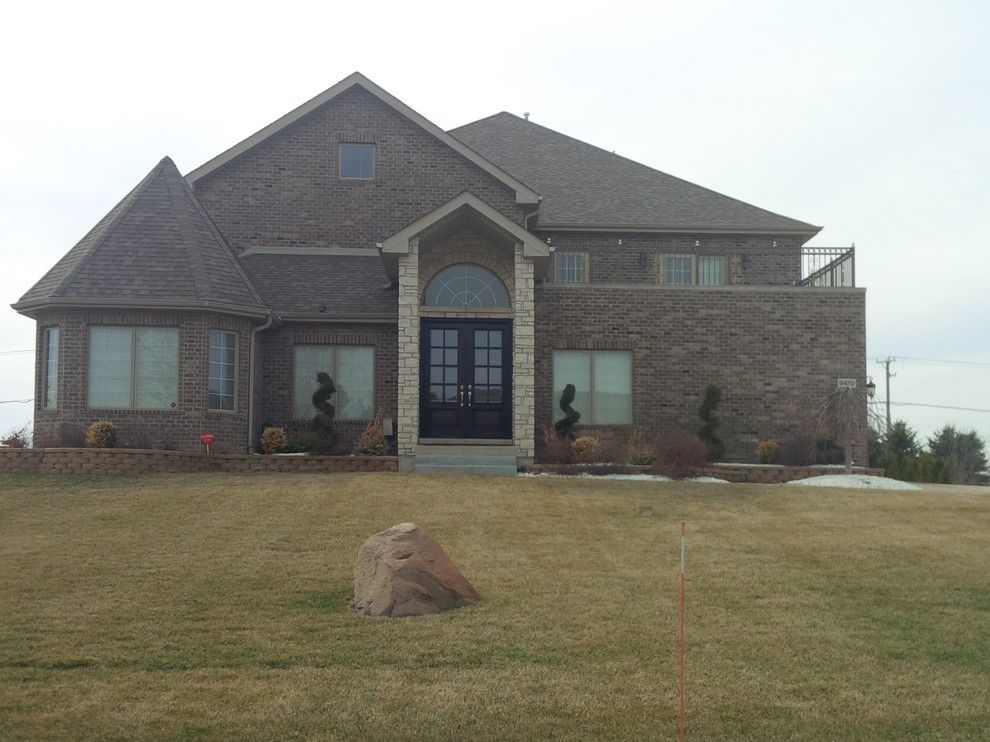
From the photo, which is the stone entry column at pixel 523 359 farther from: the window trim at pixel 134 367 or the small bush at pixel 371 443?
the window trim at pixel 134 367

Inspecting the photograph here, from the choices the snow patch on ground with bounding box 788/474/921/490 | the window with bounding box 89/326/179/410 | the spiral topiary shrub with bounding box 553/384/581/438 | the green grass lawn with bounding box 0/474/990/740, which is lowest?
the green grass lawn with bounding box 0/474/990/740

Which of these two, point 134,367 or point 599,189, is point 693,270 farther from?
point 134,367

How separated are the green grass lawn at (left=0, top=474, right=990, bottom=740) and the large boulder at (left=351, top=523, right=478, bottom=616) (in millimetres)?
241

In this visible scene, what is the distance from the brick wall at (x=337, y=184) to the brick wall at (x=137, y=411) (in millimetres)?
5499

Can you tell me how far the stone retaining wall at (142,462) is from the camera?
21.4 m

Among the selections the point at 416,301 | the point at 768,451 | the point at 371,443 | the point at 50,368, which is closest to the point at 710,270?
the point at 768,451

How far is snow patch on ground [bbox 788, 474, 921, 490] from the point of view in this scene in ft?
71.4

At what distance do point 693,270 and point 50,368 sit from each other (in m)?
15.4

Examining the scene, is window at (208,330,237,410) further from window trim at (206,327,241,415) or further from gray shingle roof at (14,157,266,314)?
gray shingle roof at (14,157,266,314)

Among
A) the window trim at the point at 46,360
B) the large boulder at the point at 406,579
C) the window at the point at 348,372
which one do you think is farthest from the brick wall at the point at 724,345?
the large boulder at the point at 406,579

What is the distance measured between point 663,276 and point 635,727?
847 inches

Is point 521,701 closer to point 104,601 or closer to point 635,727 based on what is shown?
point 635,727

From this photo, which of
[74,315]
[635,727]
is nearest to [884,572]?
[635,727]

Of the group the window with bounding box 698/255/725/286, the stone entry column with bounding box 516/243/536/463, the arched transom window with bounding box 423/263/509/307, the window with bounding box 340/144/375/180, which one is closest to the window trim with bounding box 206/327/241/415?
the arched transom window with bounding box 423/263/509/307
